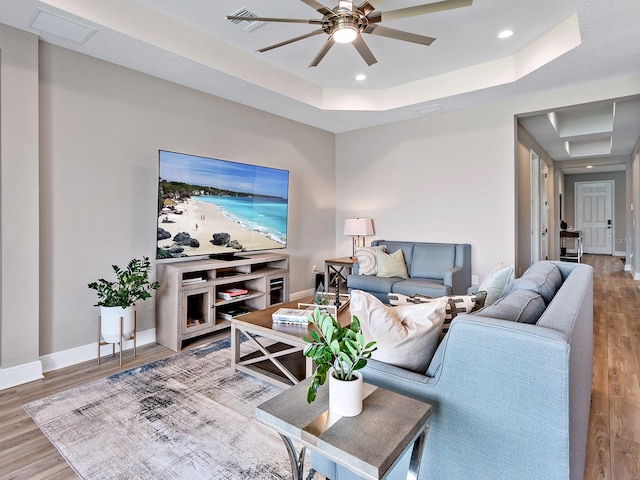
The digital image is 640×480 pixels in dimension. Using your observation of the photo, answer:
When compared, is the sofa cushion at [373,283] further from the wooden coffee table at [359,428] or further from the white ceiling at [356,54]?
the wooden coffee table at [359,428]

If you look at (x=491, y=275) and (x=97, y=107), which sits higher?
(x=97, y=107)

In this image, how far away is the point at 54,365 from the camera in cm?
278

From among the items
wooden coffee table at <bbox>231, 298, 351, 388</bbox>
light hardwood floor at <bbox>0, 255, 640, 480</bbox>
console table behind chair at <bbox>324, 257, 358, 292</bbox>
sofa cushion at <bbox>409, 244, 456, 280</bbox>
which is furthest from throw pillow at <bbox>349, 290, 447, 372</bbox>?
console table behind chair at <bbox>324, 257, 358, 292</bbox>

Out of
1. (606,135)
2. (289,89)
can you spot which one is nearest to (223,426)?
(289,89)

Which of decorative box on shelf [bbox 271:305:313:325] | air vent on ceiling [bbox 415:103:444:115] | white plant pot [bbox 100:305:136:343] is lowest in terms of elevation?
white plant pot [bbox 100:305:136:343]

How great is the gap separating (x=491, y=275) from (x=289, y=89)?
9.63 ft

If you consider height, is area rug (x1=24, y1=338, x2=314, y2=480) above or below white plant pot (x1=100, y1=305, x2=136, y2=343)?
below

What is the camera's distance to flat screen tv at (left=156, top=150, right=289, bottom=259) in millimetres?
3326

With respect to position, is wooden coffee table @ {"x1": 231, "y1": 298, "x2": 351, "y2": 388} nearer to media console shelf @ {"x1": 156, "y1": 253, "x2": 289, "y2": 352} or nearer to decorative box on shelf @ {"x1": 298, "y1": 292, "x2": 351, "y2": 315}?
decorative box on shelf @ {"x1": 298, "y1": 292, "x2": 351, "y2": 315}

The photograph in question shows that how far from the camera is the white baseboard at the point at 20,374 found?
246 cm

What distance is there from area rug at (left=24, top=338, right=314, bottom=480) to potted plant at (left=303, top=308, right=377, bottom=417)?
2.80ft

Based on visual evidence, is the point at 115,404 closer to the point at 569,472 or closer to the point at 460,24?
the point at 569,472

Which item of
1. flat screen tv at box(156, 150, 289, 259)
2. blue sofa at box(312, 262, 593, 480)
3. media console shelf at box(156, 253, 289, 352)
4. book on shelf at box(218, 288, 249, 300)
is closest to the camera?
blue sofa at box(312, 262, 593, 480)

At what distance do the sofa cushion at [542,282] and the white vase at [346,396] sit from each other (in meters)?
1.24
